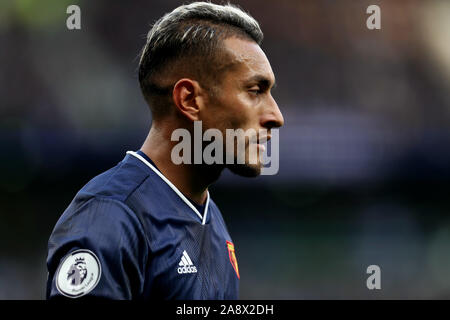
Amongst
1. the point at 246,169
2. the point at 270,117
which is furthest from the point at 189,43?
the point at 246,169

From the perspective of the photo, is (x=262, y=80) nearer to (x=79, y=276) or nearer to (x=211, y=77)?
(x=211, y=77)

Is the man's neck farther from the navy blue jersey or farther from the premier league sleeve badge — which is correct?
the premier league sleeve badge

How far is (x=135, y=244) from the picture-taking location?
2.11 metres

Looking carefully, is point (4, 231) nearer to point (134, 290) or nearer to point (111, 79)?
point (111, 79)

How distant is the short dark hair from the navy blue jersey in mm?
334

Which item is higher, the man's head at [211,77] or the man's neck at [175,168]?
the man's head at [211,77]

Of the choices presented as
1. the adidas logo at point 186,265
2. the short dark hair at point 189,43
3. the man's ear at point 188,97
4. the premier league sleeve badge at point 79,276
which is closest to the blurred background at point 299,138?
the short dark hair at point 189,43

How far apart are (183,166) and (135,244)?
1.62 feet

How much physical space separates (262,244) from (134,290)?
6.78 m

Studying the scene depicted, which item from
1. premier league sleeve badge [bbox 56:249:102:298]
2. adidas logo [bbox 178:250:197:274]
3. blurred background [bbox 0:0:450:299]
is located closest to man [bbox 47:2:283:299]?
adidas logo [bbox 178:250:197:274]

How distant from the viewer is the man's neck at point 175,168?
97.7 inches

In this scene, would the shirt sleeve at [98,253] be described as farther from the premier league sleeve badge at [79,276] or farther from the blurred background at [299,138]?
the blurred background at [299,138]

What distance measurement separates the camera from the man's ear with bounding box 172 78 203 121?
2.47 metres
